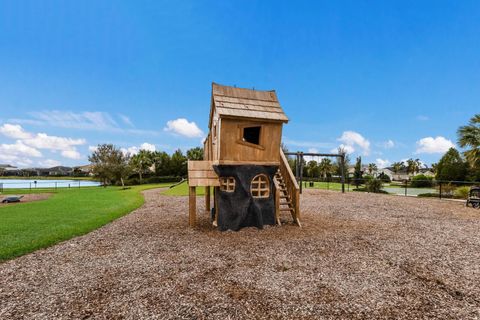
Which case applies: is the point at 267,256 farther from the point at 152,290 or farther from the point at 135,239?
the point at 135,239

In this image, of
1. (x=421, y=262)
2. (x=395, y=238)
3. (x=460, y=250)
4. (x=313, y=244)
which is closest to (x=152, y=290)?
(x=313, y=244)

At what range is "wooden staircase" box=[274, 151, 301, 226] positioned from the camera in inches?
352

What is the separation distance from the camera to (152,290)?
4191mm

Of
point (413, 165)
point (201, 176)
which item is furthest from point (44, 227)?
point (413, 165)

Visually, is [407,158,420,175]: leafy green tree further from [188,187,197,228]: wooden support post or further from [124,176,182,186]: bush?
[188,187,197,228]: wooden support post

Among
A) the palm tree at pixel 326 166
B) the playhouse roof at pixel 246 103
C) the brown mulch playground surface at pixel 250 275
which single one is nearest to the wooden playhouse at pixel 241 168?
the playhouse roof at pixel 246 103

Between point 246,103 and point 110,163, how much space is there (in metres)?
33.7

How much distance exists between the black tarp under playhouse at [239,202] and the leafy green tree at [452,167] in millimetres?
42128

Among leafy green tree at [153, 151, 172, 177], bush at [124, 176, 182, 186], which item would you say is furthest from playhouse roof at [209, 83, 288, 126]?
leafy green tree at [153, 151, 172, 177]

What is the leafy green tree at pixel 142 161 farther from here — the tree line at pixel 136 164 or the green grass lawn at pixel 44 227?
the green grass lawn at pixel 44 227

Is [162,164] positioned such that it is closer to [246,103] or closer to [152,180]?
[152,180]

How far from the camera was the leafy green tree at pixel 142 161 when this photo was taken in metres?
47.2

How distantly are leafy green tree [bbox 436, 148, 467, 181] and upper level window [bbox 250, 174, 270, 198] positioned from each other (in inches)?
1640

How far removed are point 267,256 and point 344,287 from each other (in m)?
1.96
